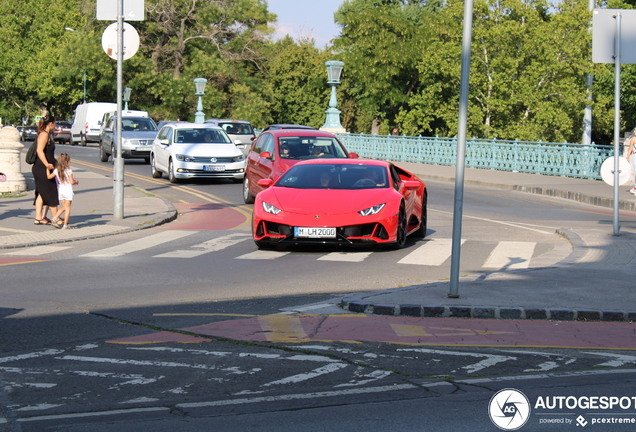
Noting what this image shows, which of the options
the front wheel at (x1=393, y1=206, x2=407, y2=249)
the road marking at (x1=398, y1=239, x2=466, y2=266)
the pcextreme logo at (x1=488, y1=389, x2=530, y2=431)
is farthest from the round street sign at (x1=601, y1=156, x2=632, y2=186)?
the pcextreme logo at (x1=488, y1=389, x2=530, y2=431)

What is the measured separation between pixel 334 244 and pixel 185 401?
7474mm

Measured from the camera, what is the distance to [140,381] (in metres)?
5.64

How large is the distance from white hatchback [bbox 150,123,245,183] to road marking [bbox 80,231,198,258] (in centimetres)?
1033

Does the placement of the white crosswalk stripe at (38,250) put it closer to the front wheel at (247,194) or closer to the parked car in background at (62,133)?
the front wheel at (247,194)

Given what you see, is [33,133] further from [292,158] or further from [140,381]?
[140,381]

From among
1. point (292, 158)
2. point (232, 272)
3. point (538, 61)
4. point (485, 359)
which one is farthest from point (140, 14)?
point (538, 61)

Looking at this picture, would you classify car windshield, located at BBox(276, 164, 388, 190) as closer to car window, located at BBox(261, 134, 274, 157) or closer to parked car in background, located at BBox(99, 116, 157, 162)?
car window, located at BBox(261, 134, 274, 157)

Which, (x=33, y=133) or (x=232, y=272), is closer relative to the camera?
(x=232, y=272)

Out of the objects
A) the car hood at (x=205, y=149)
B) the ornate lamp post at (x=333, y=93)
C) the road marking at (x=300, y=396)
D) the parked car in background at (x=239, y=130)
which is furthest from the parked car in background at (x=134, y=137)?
the road marking at (x=300, y=396)

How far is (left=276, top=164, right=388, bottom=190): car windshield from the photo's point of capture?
13.5 m

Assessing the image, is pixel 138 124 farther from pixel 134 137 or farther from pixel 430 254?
pixel 430 254

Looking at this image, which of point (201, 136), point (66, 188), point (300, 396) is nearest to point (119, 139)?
point (66, 188)

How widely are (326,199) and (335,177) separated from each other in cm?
99

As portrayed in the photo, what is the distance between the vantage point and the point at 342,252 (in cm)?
1290
